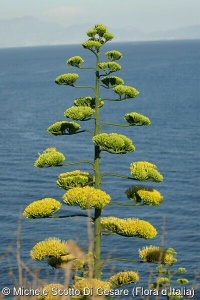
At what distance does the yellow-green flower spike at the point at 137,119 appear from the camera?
16344 millimetres

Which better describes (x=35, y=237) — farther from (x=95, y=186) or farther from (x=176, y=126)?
(x=176, y=126)

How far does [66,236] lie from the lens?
5778 centimetres

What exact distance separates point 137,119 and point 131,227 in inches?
122

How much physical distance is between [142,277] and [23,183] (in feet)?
106

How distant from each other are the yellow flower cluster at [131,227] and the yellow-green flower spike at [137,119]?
9.34ft

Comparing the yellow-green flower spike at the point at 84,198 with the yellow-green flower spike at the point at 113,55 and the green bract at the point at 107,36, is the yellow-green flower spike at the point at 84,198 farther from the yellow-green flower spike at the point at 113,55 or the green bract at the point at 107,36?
the green bract at the point at 107,36

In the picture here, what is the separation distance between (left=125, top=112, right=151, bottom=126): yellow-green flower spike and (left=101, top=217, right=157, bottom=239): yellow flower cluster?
2.85 m

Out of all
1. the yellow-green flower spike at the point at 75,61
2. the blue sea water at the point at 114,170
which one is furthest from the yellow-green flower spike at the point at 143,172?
the blue sea water at the point at 114,170

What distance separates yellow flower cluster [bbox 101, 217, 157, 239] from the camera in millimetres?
14656

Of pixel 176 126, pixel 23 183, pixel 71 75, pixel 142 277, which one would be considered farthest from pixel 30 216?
pixel 176 126

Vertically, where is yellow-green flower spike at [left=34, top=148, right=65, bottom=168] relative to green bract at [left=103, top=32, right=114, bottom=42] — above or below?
below

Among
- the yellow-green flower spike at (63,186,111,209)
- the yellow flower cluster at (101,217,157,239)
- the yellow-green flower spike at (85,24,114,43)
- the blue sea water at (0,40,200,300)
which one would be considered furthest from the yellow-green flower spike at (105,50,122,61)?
the blue sea water at (0,40,200,300)

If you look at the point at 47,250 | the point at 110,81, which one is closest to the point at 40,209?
the point at 47,250

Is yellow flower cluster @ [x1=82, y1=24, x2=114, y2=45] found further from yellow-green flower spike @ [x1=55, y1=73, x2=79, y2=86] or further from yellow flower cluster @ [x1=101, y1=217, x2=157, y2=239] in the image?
yellow flower cluster @ [x1=101, y1=217, x2=157, y2=239]
